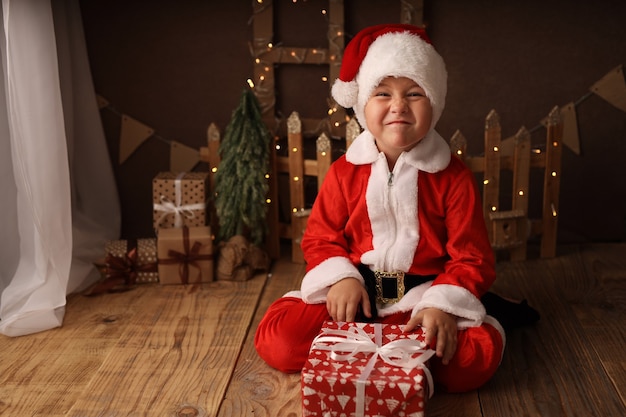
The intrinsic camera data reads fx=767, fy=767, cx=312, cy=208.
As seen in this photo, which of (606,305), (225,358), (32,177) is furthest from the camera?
(606,305)

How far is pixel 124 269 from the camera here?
2531 mm

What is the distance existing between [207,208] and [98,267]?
42cm

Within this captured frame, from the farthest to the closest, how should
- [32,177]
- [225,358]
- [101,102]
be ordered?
1. [101,102]
2. [32,177]
3. [225,358]

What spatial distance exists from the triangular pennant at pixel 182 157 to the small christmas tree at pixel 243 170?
0.30 metres

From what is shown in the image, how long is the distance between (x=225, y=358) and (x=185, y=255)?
0.58 metres

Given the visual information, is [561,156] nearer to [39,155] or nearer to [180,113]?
[180,113]

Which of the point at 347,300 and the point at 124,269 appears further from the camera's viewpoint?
the point at 124,269

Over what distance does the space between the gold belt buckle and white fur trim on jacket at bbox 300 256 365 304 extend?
0.14 feet

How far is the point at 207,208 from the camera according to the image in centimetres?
267

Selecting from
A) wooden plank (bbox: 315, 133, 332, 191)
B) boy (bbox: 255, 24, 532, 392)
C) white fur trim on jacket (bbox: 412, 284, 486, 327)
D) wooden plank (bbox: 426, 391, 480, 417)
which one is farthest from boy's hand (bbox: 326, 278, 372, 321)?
wooden plank (bbox: 315, 133, 332, 191)

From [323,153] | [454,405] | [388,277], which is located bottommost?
[454,405]

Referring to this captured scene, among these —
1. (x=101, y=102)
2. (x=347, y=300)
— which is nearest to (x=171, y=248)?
(x=101, y=102)

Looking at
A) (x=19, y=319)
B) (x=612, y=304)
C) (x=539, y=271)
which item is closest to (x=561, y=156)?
(x=539, y=271)

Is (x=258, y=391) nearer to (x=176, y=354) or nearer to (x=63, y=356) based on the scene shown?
(x=176, y=354)
